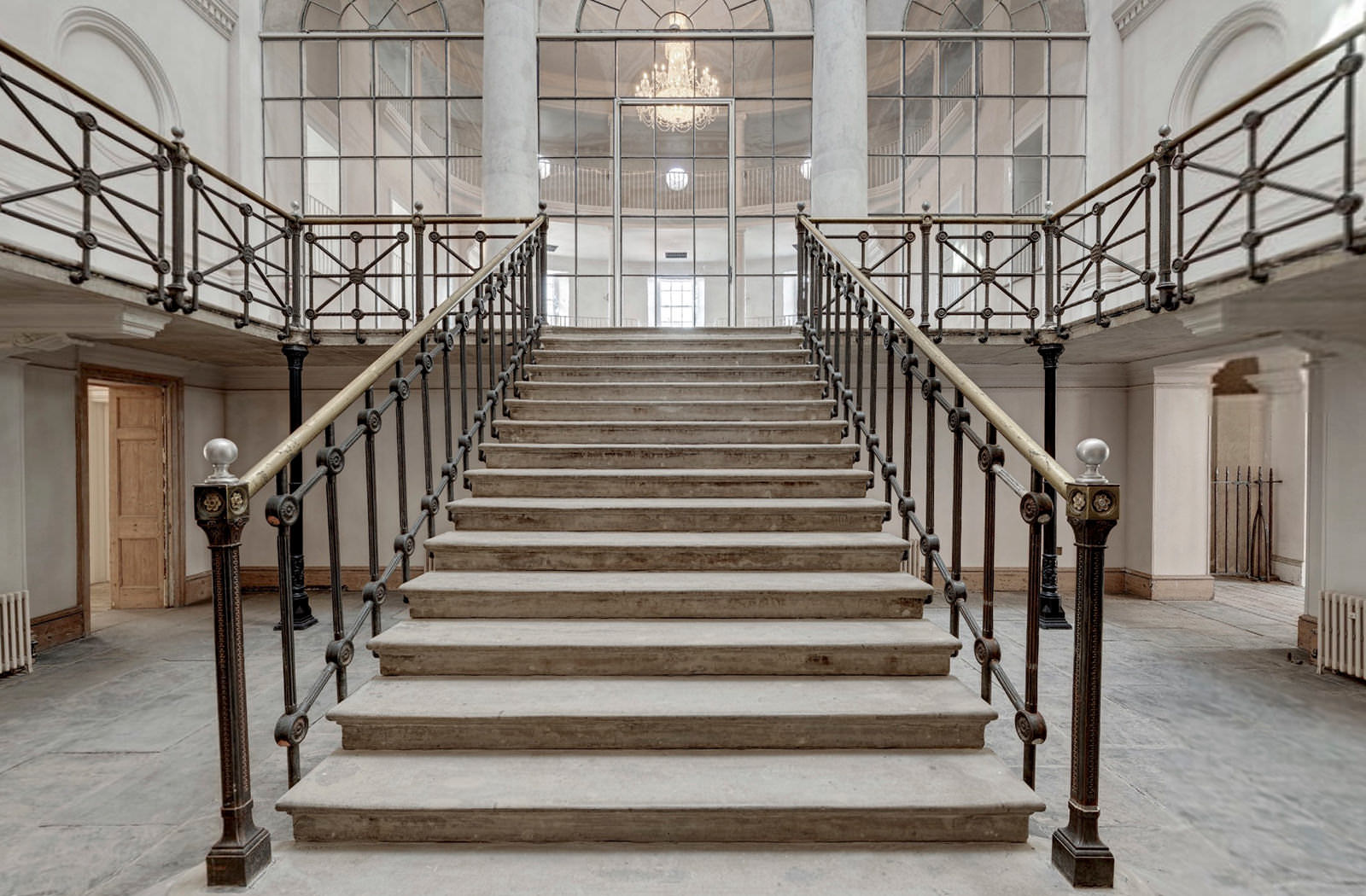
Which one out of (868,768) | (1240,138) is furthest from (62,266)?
(1240,138)

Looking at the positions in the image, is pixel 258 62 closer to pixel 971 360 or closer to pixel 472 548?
pixel 472 548

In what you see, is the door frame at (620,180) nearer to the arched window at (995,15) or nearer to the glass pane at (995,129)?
the arched window at (995,15)

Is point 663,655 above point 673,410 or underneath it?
underneath

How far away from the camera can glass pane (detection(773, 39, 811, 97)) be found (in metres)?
7.97

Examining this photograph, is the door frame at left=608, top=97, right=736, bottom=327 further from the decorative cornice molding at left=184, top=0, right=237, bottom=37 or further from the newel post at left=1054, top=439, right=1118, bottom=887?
the newel post at left=1054, top=439, right=1118, bottom=887

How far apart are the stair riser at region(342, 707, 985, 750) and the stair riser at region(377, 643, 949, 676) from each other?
0.30 m

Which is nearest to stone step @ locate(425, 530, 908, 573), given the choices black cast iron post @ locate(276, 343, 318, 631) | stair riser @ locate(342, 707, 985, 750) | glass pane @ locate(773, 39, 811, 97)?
stair riser @ locate(342, 707, 985, 750)

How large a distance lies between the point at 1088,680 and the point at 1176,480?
6.14 meters

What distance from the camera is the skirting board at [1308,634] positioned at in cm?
509

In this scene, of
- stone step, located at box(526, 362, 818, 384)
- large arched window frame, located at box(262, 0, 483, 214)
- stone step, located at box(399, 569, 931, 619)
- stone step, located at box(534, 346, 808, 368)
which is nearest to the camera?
stone step, located at box(399, 569, 931, 619)

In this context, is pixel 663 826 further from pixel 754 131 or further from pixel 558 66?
pixel 558 66

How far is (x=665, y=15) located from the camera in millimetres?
8039

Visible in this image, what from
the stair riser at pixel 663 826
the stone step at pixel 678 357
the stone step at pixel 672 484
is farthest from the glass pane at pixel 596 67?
the stair riser at pixel 663 826

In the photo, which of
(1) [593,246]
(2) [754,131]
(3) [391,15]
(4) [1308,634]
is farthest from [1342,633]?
(3) [391,15]
